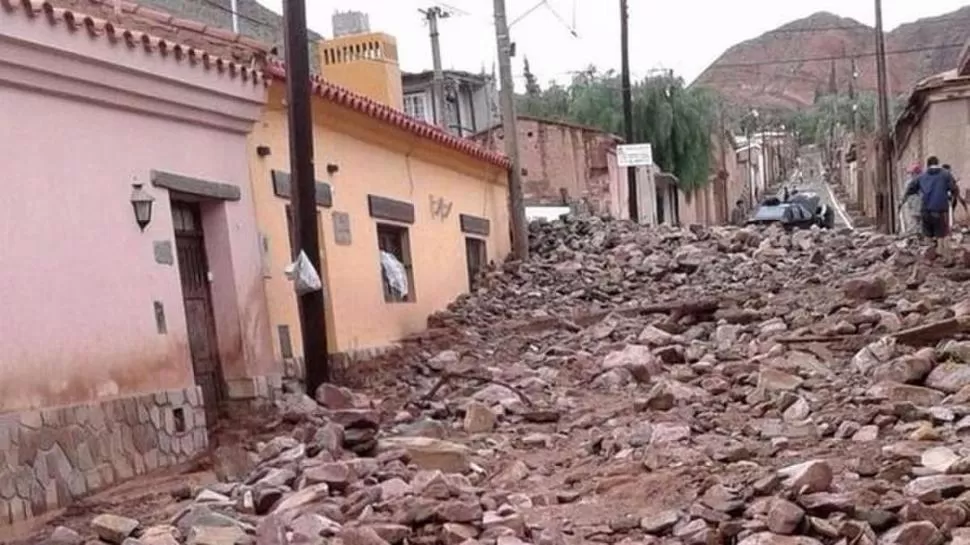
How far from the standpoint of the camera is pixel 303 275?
9227mm

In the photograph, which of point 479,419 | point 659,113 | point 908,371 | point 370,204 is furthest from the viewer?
point 659,113

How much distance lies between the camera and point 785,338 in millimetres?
10445

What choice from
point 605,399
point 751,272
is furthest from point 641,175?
point 605,399

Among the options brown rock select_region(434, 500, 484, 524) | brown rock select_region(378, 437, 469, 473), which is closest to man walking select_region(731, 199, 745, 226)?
brown rock select_region(378, 437, 469, 473)

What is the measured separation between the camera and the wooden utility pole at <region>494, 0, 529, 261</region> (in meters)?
19.9

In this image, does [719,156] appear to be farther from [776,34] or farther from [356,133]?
[776,34]

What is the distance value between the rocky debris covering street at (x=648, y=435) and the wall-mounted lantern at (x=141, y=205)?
185 cm

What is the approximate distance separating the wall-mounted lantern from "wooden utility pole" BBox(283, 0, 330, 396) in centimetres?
138

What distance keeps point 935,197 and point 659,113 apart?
18765 mm

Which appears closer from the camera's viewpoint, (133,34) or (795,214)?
(133,34)

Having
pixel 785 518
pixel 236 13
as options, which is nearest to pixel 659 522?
pixel 785 518

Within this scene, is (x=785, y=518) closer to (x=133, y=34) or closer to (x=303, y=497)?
(x=303, y=497)

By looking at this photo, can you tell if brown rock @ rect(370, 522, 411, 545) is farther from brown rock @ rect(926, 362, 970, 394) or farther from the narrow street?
the narrow street

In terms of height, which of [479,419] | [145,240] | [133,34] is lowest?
[479,419]
